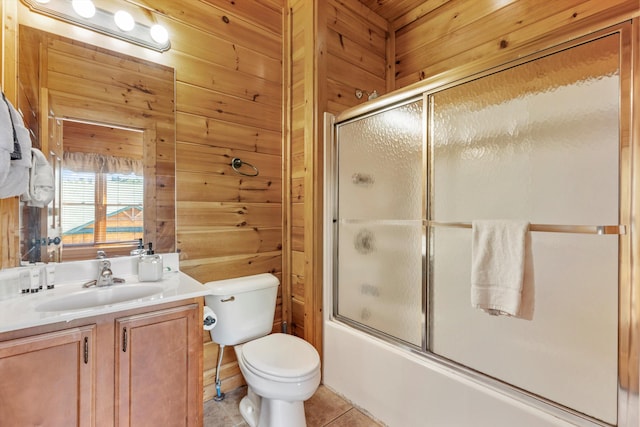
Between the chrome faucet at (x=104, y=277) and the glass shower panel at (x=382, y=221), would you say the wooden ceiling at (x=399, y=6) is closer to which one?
the glass shower panel at (x=382, y=221)

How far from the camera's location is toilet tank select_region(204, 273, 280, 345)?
1.63m

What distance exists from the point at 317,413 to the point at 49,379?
50.6 inches

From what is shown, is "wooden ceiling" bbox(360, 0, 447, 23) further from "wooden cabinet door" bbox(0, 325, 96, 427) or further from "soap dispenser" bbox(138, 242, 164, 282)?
"wooden cabinet door" bbox(0, 325, 96, 427)

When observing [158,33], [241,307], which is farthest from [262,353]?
[158,33]

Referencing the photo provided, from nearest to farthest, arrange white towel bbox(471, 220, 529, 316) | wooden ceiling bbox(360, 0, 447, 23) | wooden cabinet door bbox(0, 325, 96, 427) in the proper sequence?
wooden cabinet door bbox(0, 325, 96, 427) < white towel bbox(471, 220, 529, 316) < wooden ceiling bbox(360, 0, 447, 23)

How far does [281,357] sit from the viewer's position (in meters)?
1.48

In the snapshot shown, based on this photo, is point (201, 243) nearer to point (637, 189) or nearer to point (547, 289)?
point (547, 289)

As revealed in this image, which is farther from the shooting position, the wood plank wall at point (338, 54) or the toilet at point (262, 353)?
the wood plank wall at point (338, 54)

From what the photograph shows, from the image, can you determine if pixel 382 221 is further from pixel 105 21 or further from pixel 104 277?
pixel 105 21

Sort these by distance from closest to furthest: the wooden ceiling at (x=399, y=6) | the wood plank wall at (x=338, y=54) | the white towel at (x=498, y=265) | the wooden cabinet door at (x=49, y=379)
Result: the wooden cabinet door at (x=49, y=379)
the white towel at (x=498, y=265)
the wood plank wall at (x=338, y=54)
the wooden ceiling at (x=399, y=6)

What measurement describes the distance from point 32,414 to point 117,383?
0.23 m

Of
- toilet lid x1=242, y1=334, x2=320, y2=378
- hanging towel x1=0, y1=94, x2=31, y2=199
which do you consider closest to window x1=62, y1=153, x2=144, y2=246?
hanging towel x1=0, y1=94, x2=31, y2=199

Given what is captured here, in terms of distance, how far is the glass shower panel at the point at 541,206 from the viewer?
1.08 metres

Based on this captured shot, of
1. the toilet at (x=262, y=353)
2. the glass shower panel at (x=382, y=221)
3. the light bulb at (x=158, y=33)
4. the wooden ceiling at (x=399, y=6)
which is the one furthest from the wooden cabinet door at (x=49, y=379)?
the wooden ceiling at (x=399, y=6)
